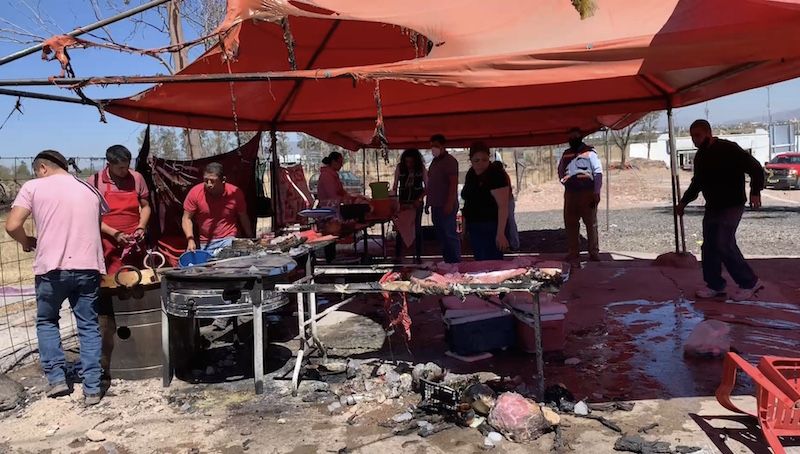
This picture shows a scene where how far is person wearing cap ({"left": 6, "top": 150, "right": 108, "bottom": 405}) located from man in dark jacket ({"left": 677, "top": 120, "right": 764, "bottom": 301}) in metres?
5.87

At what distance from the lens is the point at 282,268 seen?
14.7 ft

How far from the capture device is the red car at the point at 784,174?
79.9 feet

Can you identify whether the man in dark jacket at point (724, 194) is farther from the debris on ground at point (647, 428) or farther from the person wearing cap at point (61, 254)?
the person wearing cap at point (61, 254)

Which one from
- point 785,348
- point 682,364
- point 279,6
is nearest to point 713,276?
point 785,348

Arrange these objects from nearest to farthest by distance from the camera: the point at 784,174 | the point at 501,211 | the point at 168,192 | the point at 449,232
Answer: the point at 501,211 → the point at 168,192 → the point at 449,232 → the point at 784,174

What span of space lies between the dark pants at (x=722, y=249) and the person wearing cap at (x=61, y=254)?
19.4 feet

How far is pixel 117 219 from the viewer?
5.43 meters

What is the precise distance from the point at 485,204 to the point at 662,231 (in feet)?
29.4

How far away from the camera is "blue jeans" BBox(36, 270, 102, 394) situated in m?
4.43

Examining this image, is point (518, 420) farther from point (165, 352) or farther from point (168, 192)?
point (168, 192)

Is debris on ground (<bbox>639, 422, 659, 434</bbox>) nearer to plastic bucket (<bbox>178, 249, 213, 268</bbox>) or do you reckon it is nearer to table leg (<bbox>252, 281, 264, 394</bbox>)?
table leg (<bbox>252, 281, 264, 394</bbox>)

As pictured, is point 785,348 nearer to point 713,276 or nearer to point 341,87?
point 713,276

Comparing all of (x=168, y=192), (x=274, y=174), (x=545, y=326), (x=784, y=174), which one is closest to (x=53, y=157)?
(x=168, y=192)

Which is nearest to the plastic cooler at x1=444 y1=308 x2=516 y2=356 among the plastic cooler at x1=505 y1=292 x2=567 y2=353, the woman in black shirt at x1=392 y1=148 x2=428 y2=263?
the plastic cooler at x1=505 y1=292 x2=567 y2=353
